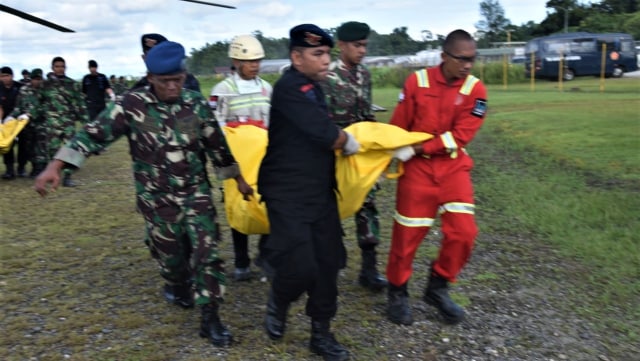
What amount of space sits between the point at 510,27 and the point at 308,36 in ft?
321

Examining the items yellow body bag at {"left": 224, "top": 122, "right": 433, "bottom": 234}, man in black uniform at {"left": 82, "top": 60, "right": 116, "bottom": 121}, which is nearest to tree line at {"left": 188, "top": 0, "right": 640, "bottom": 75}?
man in black uniform at {"left": 82, "top": 60, "right": 116, "bottom": 121}

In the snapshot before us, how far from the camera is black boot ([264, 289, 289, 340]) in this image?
13.5 feet

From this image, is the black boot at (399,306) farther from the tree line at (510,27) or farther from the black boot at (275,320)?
the tree line at (510,27)

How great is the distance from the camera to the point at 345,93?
4.85 meters

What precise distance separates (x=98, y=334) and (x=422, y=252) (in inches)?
120

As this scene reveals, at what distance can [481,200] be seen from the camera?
805 cm

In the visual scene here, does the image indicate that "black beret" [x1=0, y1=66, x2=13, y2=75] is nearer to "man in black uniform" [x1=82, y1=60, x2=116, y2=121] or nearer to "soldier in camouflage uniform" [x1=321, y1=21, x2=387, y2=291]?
"man in black uniform" [x1=82, y1=60, x2=116, y2=121]

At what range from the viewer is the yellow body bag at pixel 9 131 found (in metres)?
9.93

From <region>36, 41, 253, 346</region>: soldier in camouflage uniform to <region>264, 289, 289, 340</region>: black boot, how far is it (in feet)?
0.91

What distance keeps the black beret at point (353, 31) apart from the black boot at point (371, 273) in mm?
1637

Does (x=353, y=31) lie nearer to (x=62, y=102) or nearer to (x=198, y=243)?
(x=198, y=243)

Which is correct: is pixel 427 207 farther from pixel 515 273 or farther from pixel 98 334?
pixel 98 334

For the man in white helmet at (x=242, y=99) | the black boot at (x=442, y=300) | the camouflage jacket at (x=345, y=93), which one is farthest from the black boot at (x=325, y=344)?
the camouflage jacket at (x=345, y=93)

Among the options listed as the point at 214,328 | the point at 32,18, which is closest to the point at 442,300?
the point at 214,328
